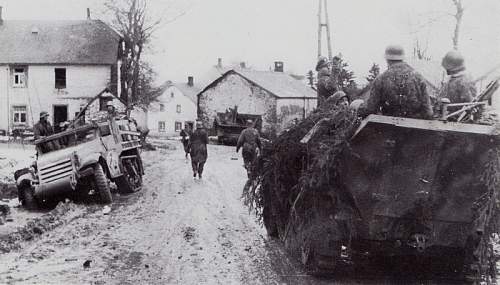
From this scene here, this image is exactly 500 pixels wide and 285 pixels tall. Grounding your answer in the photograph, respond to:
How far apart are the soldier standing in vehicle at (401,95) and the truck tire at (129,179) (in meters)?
8.82

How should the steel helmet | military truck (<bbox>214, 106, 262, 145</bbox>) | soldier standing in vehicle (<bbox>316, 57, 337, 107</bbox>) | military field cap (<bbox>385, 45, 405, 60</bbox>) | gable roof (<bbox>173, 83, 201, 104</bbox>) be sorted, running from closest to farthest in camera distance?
military field cap (<bbox>385, 45, 405, 60</bbox>), soldier standing in vehicle (<bbox>316, 57, 337, 107</bbox>), the steel helmet, military truck (<bbox>214, 106, 262, 145</bbox>), gable roof (<bbox>173, 83, 201, 104</bbox>)

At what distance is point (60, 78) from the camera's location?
4209cm

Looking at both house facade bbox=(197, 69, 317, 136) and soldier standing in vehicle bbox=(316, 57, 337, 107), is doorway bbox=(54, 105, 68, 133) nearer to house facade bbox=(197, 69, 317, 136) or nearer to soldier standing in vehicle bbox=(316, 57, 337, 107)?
house facade bbox=(197, 69, 317, 136)

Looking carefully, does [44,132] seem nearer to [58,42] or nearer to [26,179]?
[26,179]

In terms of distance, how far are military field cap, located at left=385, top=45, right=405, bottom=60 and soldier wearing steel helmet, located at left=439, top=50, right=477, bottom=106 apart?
49.8 inches

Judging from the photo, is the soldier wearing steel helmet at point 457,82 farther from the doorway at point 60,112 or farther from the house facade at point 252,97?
the doorway at point 60,112

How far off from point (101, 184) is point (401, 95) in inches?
300

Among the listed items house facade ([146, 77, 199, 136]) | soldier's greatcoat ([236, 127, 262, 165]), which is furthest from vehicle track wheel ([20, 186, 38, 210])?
house facade ([146, 77, 199, 136])

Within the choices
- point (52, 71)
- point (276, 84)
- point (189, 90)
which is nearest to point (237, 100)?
point (276, 84)

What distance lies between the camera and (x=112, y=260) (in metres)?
7.13

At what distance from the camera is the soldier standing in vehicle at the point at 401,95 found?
5984 millimetres

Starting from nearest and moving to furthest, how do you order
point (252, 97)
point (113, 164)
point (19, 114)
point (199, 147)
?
1. point (113, 164)
2. point (199, 147)
3. point (19, 114)
4. point (252, 97)

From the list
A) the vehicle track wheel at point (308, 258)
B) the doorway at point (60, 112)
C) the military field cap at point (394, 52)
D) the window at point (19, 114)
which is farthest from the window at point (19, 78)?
the military field cap at point (394, 52)

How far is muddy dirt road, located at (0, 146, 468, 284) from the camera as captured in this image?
21.0 feet
